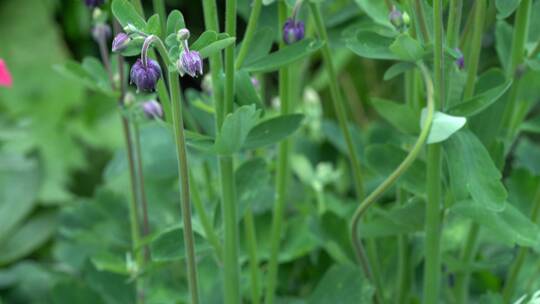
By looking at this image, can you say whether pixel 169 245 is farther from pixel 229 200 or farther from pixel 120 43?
pixel 120 43

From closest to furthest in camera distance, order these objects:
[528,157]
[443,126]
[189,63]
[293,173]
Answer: [189,63] < [443,126] < [528,157] < [293,173]

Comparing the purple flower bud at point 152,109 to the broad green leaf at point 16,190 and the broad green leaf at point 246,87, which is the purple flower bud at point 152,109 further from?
the broad green leaf at point 16,190

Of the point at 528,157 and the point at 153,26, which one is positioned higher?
the point at 153,26

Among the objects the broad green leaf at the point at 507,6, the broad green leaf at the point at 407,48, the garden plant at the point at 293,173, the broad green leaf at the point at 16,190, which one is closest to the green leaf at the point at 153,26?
the garden plant at the point at 293,173

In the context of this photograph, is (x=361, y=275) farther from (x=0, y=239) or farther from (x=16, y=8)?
(x=16, y=8)

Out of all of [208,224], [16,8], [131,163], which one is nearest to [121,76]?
[131,163]

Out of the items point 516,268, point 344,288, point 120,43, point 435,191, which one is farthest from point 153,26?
point 516,268
